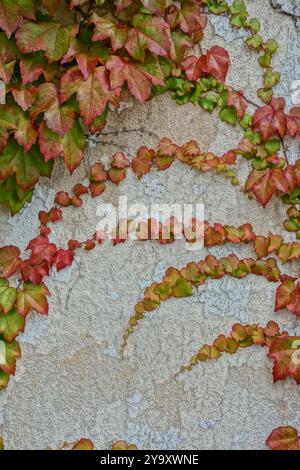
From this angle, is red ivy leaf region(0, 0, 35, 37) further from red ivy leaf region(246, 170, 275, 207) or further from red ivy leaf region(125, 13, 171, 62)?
red ivy leaf region(246, 170, 275, 207)

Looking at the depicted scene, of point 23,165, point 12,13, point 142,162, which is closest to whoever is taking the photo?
point 12,13

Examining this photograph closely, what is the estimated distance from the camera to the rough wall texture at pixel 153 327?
220cm

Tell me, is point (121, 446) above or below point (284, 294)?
below

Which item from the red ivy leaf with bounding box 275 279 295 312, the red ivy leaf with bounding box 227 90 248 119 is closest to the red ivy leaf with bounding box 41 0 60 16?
the red ivy leaf with bounding box 227 90 248 119

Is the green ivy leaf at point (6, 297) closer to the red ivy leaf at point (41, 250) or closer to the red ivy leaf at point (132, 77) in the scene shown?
the red ivy leaf at point (41, 250)

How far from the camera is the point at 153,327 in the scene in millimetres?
2227

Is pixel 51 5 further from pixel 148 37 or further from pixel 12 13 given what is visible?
pixel 148 37

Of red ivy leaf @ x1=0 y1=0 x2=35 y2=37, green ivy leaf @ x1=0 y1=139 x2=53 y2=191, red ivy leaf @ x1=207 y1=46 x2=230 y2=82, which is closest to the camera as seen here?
red ivy leaf @ x1=0 y1=0 x2=35 y2=37

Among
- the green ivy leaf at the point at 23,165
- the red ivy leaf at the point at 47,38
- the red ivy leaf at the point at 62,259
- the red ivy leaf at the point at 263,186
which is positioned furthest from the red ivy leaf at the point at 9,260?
the red ivy leaf at the point at 263,186

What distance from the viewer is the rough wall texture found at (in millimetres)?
2201

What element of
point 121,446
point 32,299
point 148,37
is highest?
point 148,37

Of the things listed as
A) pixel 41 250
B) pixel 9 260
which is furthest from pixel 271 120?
pixel 9 260

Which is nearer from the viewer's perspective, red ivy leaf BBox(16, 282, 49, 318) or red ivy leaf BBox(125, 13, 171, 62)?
red ivy leaf BBox(125, 13, 171, 62)

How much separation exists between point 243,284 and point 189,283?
0.67 feet
